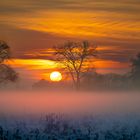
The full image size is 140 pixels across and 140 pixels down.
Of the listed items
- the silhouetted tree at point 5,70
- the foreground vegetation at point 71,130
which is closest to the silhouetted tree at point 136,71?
the silhouetted tree at point 5,70

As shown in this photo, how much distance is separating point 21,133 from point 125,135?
3.23 m

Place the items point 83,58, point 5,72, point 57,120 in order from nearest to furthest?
point 57,120 → point 5,72 → point 83,58

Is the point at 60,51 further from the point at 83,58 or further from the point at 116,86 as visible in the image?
the point at 116,86

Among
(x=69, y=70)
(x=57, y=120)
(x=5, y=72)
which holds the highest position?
(x=69, y=70)

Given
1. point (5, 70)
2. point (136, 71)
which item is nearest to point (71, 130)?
point (5, 70)

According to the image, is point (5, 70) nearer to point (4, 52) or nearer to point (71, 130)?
point (4, 52)

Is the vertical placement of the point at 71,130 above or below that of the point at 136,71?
below

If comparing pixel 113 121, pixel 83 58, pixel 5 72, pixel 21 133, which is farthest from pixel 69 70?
pixel 21 133

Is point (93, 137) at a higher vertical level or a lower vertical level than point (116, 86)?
lower

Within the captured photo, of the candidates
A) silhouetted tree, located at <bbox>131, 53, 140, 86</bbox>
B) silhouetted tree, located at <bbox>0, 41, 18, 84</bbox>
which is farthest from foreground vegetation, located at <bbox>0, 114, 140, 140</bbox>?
silhouetted tree, located at <bbox>131, 53, 140, 86</bbox>

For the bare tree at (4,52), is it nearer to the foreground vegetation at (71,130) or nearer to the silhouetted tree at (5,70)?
the silhouetted tree at (5,70)

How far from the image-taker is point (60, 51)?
55.3 metres

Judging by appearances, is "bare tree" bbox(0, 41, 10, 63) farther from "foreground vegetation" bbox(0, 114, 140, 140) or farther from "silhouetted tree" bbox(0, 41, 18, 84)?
"foreground vegetation" bbox(0, 114, 140, 140)

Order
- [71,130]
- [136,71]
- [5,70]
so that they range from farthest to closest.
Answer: [136,71]
[5,70]
[71,130]
